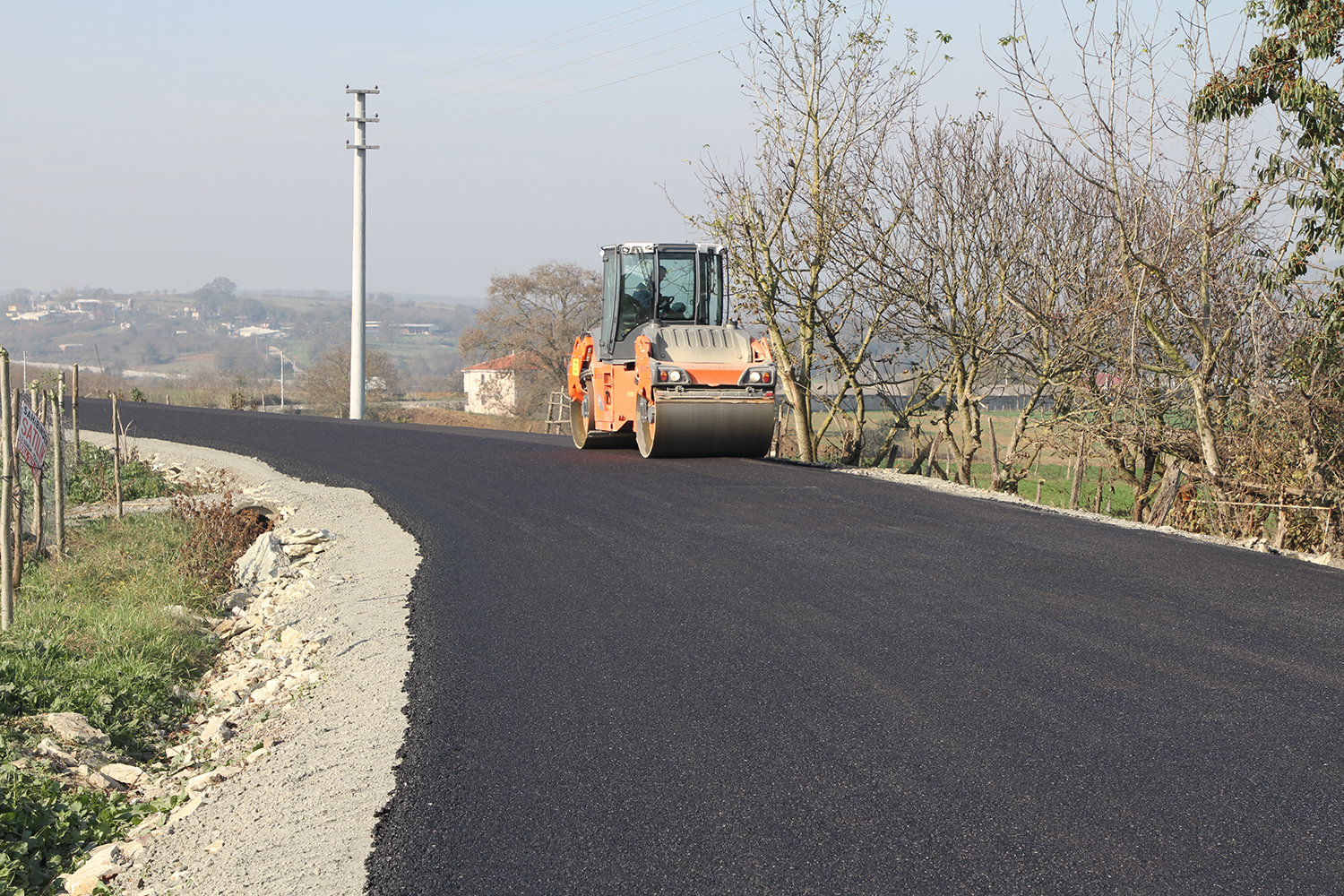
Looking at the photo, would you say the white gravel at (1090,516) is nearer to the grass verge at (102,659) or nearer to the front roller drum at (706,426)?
the front roller drum at (706,426)

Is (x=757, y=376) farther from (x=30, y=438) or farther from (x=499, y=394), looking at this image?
(x=499, y=394)

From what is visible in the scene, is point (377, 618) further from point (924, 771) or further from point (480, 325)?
point (480, 325)

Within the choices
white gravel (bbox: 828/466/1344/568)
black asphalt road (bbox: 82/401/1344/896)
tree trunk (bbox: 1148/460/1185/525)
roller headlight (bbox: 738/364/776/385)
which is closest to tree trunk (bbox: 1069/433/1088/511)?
white gravel (bbox: 828/466/1344/568)

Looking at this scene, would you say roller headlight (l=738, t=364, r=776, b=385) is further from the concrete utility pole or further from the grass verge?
the concrete utility pole

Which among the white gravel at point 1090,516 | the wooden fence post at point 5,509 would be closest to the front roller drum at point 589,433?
the white gravel at point 1090,516

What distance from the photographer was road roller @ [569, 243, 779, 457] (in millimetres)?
14055


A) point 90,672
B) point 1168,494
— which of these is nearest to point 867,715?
point 90,672

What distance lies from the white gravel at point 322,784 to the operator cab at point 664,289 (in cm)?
784

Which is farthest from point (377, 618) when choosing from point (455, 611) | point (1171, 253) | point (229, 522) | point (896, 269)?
point (896, 269)

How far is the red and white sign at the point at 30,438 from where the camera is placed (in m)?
8.63

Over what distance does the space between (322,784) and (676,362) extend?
1004 cm

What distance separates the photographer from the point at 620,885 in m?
3.58

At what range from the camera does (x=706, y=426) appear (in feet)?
46.6

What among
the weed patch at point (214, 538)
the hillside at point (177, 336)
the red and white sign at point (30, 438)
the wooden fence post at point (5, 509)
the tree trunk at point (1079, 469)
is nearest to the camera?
the wooden fence post at point (5, 509)
